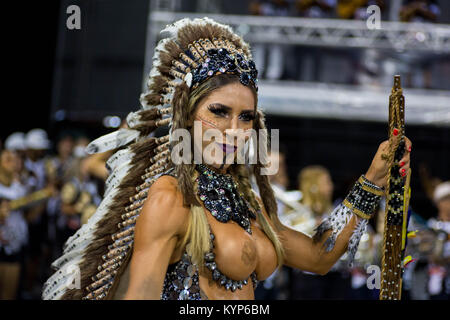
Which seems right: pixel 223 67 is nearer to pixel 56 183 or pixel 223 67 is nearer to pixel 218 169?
pixel 218 169

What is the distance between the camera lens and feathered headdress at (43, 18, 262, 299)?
2.30 meters

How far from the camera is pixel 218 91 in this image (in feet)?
7.43

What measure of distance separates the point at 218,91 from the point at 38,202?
584cm

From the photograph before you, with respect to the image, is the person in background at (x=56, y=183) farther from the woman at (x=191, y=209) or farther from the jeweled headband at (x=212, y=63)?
the jeweled headband at (x=212, y=63)

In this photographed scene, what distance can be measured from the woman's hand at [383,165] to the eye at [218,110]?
1.99 feet

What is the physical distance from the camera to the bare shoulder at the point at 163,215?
2.05 metres

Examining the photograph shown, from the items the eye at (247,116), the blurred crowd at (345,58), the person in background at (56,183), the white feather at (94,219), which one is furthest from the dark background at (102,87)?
the eye at (247,116)

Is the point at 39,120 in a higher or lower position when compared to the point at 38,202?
higher

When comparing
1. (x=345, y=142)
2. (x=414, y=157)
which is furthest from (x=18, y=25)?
(x=414, y=157)

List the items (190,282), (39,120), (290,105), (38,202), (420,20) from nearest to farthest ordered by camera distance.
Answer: (190,282) → (38,202) → (420,20) → (290,105) → (39,120)

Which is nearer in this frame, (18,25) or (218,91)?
(218,91)

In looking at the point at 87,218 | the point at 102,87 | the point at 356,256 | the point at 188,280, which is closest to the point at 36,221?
the point at 87,218

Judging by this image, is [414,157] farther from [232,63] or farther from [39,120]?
[232,63]
